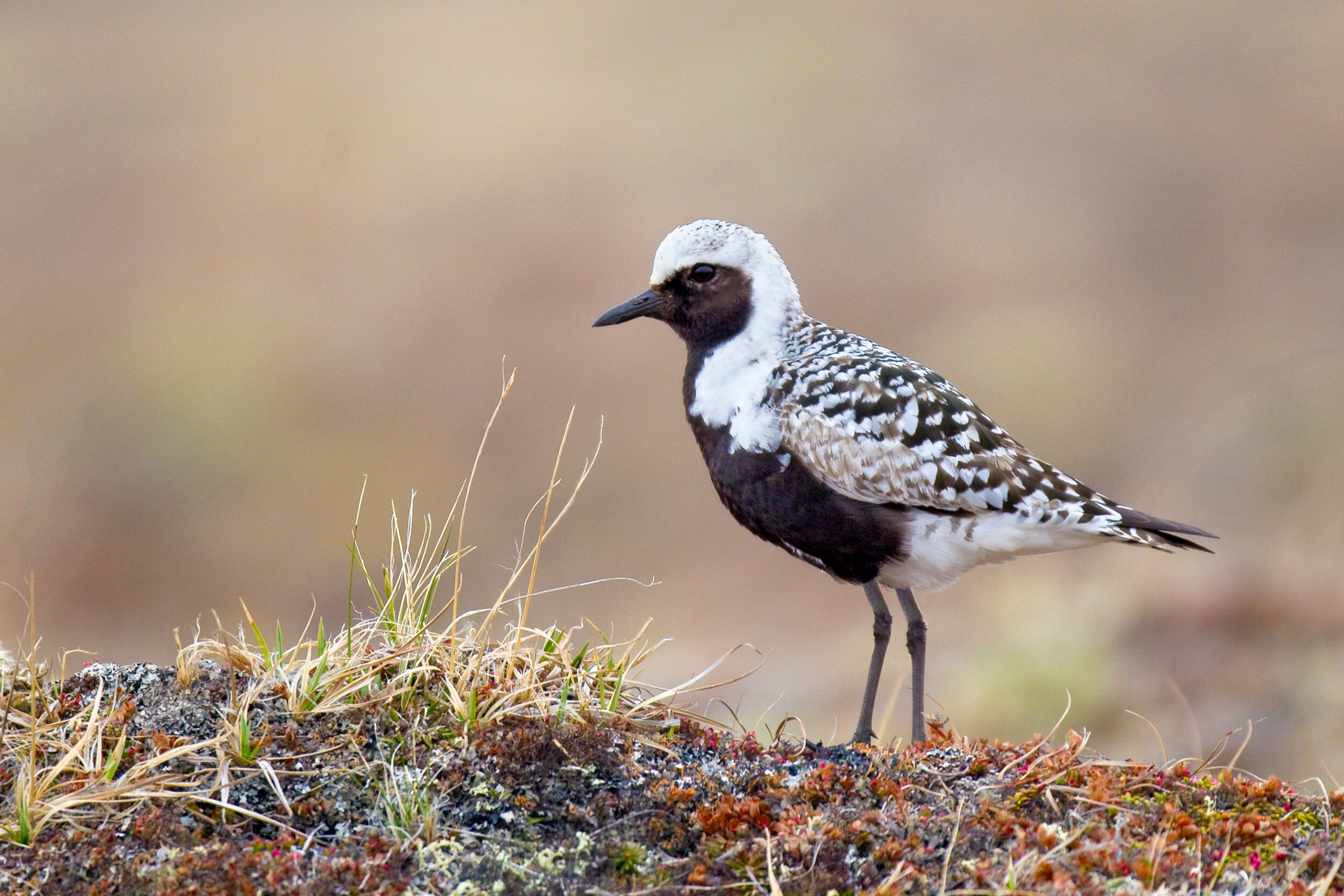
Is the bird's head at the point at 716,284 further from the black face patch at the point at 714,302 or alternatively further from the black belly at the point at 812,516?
the black belly at the point at 812,516

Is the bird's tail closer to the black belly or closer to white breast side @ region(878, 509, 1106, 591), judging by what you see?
white breast side @ region(878, 509, 1106, 591)

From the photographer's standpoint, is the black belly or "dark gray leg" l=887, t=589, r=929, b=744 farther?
the black belly

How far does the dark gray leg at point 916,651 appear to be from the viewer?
199 inches

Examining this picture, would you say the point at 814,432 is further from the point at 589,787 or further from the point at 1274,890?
the point at 1274,890

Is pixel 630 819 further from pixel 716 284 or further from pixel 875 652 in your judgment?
pixel 716 284

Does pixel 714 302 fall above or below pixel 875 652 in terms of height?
above

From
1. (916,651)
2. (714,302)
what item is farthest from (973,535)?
(714,302)

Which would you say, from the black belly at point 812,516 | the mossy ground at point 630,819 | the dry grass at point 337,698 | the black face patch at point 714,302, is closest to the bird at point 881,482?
the black belly at point 812,516

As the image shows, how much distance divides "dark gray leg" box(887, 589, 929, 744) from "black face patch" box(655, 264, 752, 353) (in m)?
1.51

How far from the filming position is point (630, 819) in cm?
357

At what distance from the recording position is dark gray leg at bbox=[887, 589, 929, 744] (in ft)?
16.6

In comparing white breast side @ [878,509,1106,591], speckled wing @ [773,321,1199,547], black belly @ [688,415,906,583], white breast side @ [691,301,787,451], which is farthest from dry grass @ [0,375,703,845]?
white breast side @ [878,509,1106,591]

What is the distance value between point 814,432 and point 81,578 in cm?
1453

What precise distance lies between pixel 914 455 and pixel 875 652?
36.6 inches
